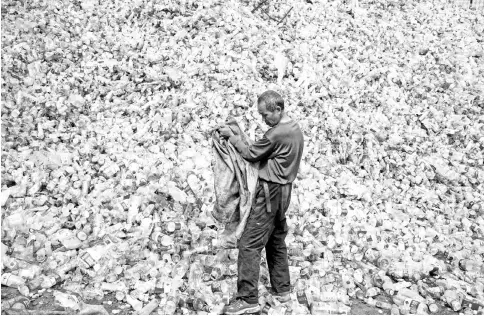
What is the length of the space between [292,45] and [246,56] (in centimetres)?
126

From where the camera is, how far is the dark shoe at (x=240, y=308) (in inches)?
155

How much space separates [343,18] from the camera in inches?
396

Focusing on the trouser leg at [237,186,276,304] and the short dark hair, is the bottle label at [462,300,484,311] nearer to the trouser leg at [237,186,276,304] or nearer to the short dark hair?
the trouser leg at [237,186,276,304]

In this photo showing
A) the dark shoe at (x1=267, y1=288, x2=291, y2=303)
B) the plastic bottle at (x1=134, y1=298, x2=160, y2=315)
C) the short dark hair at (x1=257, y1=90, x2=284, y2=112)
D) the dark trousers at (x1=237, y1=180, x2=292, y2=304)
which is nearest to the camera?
the short dark hair at (x1=257, y1=90, x2=284, y2=112)

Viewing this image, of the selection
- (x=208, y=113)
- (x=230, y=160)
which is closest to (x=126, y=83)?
(x=208, y=113)

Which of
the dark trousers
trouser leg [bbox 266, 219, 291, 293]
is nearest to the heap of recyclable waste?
trouser leg [bbox 266, 219, 291, 293]

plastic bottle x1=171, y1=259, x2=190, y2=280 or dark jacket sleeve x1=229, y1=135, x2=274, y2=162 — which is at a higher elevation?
dark jacket sleeve x1=229, y1=135, x2=274, y2=162

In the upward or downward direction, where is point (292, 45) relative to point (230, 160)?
upward

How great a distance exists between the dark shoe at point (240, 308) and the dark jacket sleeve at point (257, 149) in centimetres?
125

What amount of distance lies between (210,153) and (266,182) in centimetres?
224

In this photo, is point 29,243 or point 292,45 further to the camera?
point 292,45

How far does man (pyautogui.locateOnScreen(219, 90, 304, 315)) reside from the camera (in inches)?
151

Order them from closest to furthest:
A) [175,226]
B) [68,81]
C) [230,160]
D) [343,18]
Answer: [230,160] < [175,226] < [68,81] < [343,18]

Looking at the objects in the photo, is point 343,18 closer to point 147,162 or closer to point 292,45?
point 292,45
